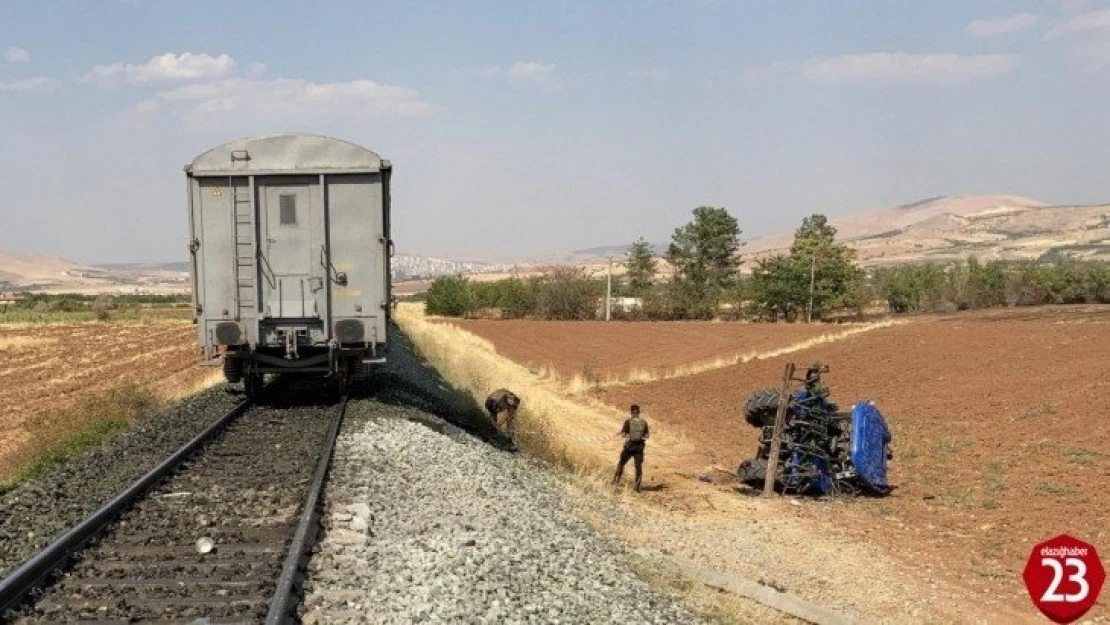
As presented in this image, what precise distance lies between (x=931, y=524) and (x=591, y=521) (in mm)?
6002

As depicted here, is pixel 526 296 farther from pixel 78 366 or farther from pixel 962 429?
pixel 962 429

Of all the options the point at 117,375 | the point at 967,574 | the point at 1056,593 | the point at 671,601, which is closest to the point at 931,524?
the point at 967,574

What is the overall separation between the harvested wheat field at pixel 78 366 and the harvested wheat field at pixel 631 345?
14622 mm

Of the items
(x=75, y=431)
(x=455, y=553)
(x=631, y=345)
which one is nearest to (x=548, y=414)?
(x=75, y=431)

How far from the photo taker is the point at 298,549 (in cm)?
666

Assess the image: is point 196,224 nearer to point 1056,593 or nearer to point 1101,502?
point 1056,593

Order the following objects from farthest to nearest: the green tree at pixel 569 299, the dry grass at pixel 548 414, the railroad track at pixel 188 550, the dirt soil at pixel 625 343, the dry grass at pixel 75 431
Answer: the green tree at pixel 569 299, the dirt soil at pixel 625 343, the dry grass at pixel 548 414, the dry grass at pixel 75 431, the railroad track at pixel 188 550

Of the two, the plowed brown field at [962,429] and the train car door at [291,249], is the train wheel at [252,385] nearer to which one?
the train car door at [291,249]

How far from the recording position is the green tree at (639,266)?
309ft

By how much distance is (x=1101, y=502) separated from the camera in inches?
545

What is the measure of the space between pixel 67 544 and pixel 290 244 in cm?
821

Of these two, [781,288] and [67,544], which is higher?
[781,288]

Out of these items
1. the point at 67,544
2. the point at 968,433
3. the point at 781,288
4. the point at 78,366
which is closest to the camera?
the point at 67,544

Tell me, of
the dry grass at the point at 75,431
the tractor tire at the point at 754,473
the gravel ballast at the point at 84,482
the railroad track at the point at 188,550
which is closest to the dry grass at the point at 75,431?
the dry grass at the point at 75,431
